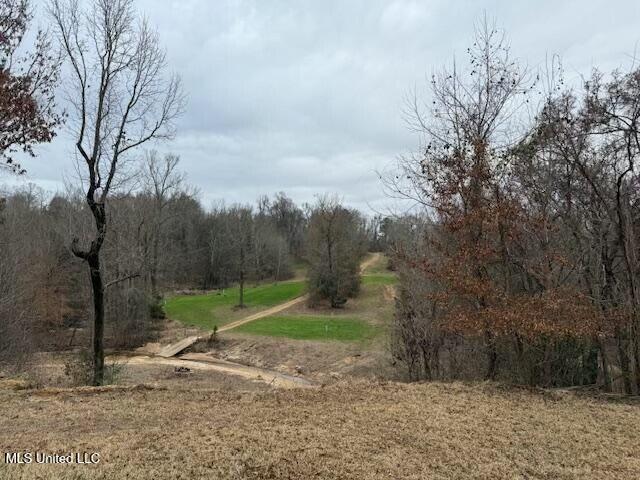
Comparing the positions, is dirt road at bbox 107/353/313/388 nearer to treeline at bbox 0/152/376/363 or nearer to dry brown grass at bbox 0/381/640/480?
treeline at bbox 0/152/376/363

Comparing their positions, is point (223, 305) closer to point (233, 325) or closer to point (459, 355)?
point (233, 325)

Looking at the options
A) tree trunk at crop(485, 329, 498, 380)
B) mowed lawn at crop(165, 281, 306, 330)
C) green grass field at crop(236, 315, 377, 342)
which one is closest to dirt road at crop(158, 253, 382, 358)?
mowed lawn at crop(165, 281, 306, 330)

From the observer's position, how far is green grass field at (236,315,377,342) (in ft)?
93.0

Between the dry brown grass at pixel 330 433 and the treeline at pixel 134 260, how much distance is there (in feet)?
18.0

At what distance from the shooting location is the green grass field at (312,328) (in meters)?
28.3

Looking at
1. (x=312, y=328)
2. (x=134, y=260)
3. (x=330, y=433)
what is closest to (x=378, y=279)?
(x=312, y=328)

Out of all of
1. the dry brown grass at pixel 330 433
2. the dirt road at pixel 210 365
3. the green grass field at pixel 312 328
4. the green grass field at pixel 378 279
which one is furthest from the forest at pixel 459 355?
the green grass field at pixel 378 279

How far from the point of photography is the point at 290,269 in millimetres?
62188

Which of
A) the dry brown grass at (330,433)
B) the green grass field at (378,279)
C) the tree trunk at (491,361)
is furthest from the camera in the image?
the green grass field at (378,279)

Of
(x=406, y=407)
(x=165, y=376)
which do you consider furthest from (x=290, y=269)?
(x=406, y=407)

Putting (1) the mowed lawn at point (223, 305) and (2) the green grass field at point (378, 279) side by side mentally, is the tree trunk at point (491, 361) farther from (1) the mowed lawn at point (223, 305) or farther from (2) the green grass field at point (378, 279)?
(2) the green grass field at point (378, 279)

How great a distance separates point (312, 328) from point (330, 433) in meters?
25.3

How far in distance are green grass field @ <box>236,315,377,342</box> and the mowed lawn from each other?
3.96 meters

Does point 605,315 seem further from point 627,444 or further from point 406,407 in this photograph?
point 406,407
